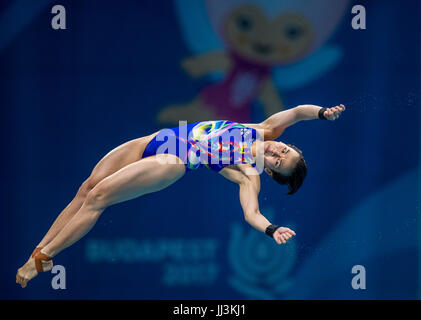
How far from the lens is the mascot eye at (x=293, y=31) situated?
4.02 metres

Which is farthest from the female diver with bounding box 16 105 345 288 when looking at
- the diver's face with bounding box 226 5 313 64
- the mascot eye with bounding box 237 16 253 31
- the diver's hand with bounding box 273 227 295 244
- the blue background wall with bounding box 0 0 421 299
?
the mascot eye with bounding box 237 16 253 31

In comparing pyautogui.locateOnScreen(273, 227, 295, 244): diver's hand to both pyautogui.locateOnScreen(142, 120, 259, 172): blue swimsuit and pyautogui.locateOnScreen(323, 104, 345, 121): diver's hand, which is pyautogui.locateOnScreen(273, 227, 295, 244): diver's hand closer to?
pyautogui.locateOnScreen(142, 120, 259, 172): blue swimsuit

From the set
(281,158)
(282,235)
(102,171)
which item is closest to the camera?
(282,235)

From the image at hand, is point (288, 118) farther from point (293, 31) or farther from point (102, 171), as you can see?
point (102, 171)

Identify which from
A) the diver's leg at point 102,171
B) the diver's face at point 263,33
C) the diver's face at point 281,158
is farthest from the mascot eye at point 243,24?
the diver's leg at point 102,171

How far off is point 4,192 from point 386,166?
9.86 feet

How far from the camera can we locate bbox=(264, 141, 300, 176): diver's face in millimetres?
3287

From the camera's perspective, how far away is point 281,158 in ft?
10.8

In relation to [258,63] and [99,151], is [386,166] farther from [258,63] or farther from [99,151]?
[99,151]

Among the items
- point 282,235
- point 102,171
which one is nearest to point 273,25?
point 102,171

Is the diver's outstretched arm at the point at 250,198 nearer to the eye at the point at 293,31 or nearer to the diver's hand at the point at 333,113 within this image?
the diver's hand at the point at 333,113

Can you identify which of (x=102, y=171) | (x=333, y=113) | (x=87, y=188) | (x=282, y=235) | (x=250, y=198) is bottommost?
(x=282, y=235)

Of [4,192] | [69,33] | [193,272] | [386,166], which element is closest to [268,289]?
[193,272]

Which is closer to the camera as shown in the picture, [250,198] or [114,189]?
[114,189]
